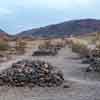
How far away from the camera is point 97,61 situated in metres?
25.2

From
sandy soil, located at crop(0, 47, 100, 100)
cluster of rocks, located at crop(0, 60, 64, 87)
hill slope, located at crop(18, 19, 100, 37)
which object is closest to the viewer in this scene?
sandy soil, located at crop(0, 47, 100, 100)

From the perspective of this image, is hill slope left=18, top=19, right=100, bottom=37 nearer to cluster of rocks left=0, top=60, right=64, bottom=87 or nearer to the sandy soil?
the sandy soil

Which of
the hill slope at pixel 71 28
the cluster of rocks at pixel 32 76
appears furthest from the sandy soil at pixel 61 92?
the hill slope at pixel 71 28

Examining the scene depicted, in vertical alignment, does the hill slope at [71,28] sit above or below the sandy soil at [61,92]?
above

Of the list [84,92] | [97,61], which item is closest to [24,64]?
[84,92]

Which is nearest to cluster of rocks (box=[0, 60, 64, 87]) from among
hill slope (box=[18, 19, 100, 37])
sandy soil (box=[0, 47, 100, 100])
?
sandy soil (box=[0, 47, 100, 100])

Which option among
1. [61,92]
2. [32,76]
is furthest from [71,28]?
[61,92]

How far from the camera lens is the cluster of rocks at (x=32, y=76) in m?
20.1

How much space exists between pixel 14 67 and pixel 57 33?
9824 centimetres

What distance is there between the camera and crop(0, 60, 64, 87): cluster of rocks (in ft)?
65.9

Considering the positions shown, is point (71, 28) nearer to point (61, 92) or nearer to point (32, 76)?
point (32, 76)

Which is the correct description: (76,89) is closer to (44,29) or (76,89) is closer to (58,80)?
(58,80)

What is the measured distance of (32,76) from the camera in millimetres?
20234

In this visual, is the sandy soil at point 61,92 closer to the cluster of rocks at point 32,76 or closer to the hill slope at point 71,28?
the cluster of rocks at point 32,76
